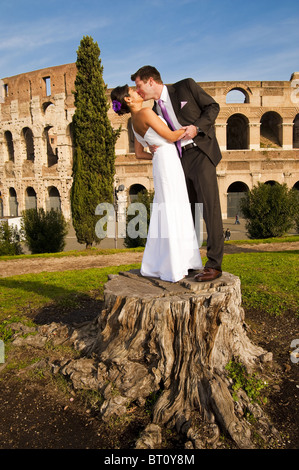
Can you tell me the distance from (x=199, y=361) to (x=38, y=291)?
448 centimetres

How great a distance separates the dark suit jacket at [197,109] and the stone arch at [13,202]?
84.9 feet

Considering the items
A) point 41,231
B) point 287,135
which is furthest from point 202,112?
point 287,135

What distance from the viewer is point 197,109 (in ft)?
11.2

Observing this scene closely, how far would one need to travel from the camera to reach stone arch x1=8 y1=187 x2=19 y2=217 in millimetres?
27328

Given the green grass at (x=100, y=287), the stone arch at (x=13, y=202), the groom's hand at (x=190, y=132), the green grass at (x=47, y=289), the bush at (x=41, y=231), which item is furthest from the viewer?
the stone arch at (x=13, y=202)

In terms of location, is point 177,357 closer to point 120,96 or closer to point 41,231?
point 120,96

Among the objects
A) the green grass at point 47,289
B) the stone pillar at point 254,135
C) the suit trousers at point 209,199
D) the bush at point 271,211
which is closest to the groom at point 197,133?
the suit trousers at point 209,199

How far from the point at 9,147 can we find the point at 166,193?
91.3ft

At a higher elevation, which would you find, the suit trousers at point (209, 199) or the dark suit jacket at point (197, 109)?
the dark suit jacket at point (197, 109)

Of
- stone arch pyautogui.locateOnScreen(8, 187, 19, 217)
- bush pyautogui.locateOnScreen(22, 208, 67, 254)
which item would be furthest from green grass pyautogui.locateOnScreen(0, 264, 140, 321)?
stone arch pyautogui.locateOnScreen(8, 187, 19, 217)

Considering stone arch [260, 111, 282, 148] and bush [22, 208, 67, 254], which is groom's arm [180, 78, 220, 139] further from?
stone arch [260, 111, 282, 148]

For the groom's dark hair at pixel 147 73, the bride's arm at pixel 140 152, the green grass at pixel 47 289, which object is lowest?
the green grass at pixel 47 289

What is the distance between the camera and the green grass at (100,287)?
5.34 meters

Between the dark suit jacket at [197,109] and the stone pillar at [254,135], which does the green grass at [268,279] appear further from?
the stone pillar at [254,135]
